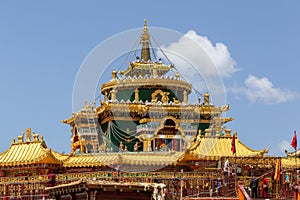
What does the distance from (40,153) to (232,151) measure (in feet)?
37.0

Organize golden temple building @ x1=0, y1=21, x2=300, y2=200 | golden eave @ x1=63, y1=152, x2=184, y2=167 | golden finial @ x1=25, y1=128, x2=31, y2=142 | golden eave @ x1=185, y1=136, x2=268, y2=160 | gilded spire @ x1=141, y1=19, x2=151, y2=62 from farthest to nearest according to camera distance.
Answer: gilded spire @ x1=141, y1=19, x2=151, y2=62, golden finial @ x1=25, y1=128, x2=31, y2=142, golden eave @ x1=185, y1=136, x2=268, y2=160, golden eave @ x1=63, y1=152, x2=184, y2=167, golden temple building @ x1=0, y1=21, x2=300, y2=200

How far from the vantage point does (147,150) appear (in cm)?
4694

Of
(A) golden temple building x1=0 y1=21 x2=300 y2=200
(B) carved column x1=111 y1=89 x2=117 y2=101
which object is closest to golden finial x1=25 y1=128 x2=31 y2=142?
(A) golden temple building x1=0 y1=21 x2=300 y2=200

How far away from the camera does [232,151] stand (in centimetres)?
4347

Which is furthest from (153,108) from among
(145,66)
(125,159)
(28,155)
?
(28,155)

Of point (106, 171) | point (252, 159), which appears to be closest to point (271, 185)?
point (252, 159)

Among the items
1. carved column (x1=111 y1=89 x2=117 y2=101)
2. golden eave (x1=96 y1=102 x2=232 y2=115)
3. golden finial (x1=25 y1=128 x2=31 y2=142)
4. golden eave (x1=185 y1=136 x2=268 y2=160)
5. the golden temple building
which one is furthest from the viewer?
carved column (x1=111 y1=89 x2=117 y2=101)

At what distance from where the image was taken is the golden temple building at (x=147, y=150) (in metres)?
40.0

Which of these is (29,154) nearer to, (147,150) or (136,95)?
(147,150)

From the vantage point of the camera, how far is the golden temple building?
40.0 m

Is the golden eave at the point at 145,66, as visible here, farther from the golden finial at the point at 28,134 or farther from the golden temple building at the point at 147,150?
the golden finial at the point at 28,134

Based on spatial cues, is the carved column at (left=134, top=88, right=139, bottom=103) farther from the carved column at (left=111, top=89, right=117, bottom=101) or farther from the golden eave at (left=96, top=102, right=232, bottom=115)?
the carved column at (left=111, top=89, right=117, bottom=101)

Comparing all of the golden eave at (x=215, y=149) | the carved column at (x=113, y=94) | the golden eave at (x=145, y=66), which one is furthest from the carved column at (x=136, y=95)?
the golden eave at (x=215, y=149)

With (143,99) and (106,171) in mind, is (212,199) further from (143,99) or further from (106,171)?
(143,99)
